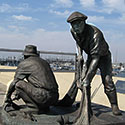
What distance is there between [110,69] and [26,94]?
1720 mm

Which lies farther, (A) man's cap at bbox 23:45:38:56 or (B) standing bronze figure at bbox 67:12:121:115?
(A) man's cap at bbox 23:45:38:56

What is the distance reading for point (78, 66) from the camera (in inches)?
163

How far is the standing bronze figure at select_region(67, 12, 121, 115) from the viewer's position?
12.5 feet

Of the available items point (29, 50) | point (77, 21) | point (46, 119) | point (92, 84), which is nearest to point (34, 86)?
point (46, 119)

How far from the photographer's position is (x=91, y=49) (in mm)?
3975

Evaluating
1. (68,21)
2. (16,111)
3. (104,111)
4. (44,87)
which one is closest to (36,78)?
(44,87)

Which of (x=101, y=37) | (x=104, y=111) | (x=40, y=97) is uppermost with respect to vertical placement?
(x=101, y=37)

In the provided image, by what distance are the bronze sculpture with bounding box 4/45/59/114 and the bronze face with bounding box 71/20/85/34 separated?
87 centimetres

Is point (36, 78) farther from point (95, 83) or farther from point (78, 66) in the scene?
point (95, 83)

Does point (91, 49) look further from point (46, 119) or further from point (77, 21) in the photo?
point (46, 119)

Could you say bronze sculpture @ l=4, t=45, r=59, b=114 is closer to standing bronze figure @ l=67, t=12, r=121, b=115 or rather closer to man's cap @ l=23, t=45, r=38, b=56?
man's cap @ l=23, t=45, r=38, b=56

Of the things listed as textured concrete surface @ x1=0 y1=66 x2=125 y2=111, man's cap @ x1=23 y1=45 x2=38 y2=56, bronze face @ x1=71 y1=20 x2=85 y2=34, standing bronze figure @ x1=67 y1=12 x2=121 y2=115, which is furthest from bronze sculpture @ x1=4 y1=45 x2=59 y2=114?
textured concrete surface @ x1=0 y1=66 x2=125 y2=111

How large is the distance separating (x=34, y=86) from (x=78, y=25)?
4.34ft

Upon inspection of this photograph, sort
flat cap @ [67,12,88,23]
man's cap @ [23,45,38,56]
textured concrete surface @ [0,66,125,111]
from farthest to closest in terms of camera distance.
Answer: textured concrete surface @ [0,66,125,111]
man's cap @ [23,45,38,56]
flat cap @ [67,12,88,23]
